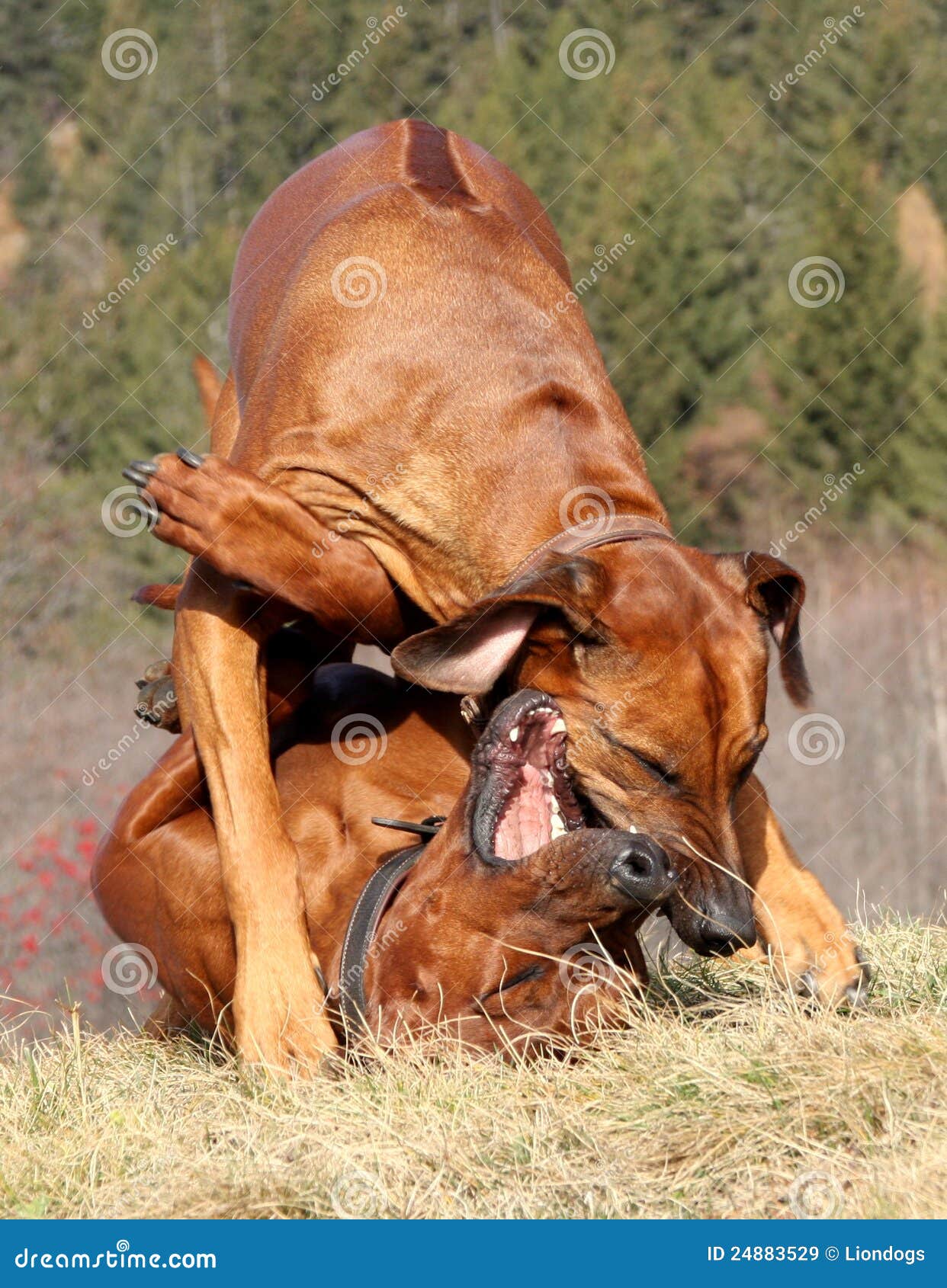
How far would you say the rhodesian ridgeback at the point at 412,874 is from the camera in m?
3.38

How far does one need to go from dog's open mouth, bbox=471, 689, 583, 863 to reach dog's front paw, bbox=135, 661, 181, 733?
68.1 inches

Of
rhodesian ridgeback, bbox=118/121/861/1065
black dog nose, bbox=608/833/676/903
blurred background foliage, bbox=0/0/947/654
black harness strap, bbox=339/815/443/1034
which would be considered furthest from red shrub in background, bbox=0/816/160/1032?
blurred background foliage, bbox=0/0/947/654

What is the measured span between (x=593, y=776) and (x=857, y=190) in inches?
1207

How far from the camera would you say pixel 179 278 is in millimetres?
28422

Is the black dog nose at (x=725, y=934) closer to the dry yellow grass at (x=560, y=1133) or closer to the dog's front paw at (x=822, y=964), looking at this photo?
the dry yellow grass at (x=560, y=1133)

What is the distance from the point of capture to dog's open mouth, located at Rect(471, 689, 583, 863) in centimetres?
352

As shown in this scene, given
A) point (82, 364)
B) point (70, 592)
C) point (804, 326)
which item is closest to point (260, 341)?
point (70, 592)

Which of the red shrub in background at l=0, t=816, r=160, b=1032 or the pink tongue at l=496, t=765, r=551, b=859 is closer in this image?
the pink tongue at l=496, t=765, r=551, b=859

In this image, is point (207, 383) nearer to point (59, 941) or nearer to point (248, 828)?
point (248, 828)

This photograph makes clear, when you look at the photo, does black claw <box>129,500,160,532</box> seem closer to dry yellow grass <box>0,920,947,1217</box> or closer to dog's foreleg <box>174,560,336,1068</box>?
dog's foreleg <box>174,560,336,1068</box>

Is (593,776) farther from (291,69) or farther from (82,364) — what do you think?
(291,69)

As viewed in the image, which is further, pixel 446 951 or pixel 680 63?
pixel 680 63

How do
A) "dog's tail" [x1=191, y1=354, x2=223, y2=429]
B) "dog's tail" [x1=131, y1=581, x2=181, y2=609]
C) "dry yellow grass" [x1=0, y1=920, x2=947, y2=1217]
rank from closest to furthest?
"dry yellow grass" [x1=0, y1=920, x2=947, y2=1217] < "dog's tail" [x1=131, y1=581, x2=181, y2=609] < "dog's tail" [x1=191, y1=354, x2=223, y2=429]

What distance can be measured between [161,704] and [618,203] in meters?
26.6
